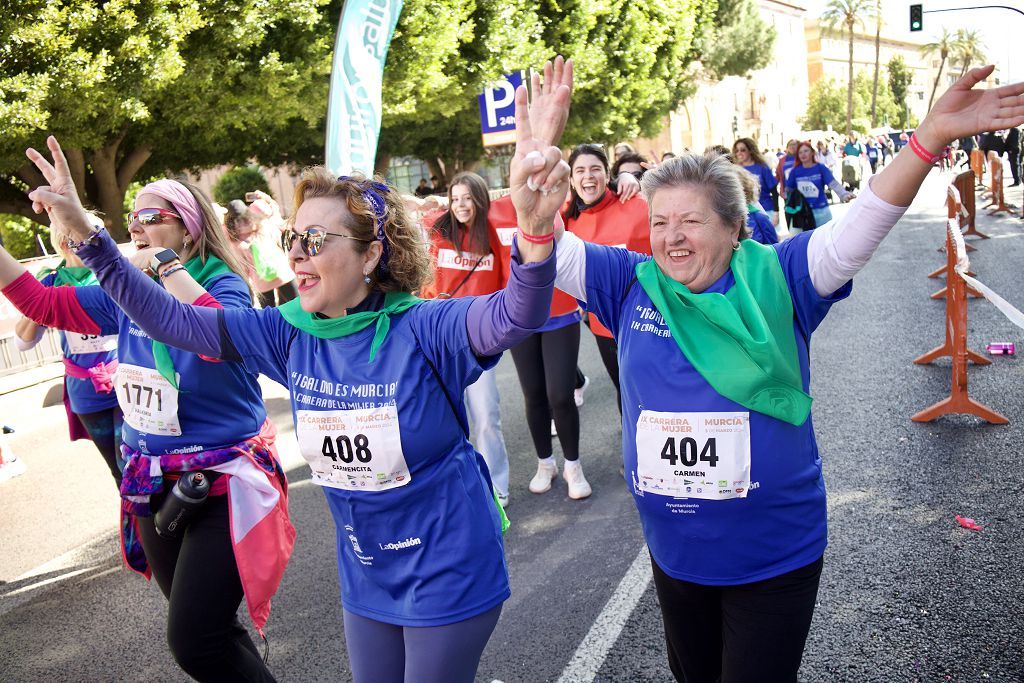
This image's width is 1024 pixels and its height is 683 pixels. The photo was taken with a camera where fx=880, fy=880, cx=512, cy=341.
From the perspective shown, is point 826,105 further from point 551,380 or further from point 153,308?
point 153,308

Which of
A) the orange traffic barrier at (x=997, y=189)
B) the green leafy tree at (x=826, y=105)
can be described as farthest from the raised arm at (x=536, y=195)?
the green leafy tree at (x=826, y=105)

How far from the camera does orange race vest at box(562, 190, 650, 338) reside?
5.14m

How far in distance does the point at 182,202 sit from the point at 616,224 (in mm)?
2744

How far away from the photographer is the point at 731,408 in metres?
2.28

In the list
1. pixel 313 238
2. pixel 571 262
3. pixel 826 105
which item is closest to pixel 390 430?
pixel 313 238

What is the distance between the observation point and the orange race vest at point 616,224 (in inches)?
203

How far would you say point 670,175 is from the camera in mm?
2498

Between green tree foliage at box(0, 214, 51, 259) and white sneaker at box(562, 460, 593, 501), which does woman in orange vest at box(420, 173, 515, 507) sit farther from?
green tree foliage at box(0, 214, 51, 259)

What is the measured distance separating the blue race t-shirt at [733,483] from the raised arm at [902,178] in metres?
0.08

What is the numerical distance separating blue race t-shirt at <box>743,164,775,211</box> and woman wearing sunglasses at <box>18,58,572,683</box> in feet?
28.2

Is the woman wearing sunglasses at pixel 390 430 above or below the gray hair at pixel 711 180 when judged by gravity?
below

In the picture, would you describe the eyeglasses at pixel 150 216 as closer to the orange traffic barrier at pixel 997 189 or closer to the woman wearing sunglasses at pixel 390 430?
the woman wearing sunglasses at pixel 390 430

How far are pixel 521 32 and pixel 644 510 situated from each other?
68.1ft

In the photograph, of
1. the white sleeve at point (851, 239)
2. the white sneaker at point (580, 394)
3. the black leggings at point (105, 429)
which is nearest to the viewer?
the white sleeve at point (851, 239)
